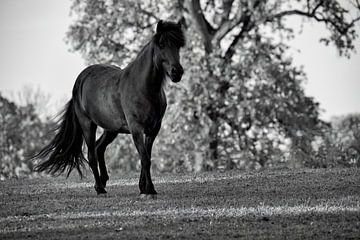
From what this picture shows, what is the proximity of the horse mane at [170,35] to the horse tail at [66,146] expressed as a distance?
2.91 m

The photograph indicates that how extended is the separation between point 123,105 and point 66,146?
7.19 feet

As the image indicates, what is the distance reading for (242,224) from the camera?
7.06m

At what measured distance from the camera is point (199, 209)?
8.17 m

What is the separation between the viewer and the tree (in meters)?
22.2

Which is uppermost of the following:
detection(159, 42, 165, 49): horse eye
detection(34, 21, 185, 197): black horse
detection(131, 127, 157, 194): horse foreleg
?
detection(159, 42, 165, 49): horse eye

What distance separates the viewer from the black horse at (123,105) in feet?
30.6

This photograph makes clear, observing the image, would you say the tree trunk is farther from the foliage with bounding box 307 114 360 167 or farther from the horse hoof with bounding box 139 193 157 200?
the horse hoof with bounding box 139 193 157 200

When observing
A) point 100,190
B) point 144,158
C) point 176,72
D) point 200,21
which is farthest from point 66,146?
point 200,21

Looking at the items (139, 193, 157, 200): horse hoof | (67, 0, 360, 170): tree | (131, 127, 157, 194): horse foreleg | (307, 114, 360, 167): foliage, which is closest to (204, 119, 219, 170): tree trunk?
(67, 0, 360, 170): tree

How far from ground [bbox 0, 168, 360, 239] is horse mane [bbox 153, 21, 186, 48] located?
220 centimetres

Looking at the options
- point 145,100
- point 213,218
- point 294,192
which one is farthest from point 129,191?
point 213,218

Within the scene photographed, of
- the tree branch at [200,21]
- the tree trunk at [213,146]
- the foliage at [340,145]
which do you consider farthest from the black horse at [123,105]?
the tree branch at [200,21]

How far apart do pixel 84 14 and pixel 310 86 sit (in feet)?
27.9

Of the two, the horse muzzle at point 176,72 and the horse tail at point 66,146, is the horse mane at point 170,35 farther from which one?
the horse tail at point 66,146
